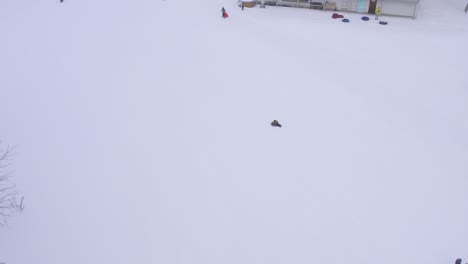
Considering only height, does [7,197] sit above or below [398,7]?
below

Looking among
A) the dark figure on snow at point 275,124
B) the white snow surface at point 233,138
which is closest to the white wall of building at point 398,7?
the white snow surface at point 233,138

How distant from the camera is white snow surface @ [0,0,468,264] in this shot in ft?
44.1

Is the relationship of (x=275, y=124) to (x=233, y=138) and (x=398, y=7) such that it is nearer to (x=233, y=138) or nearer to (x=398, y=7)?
(x=233, y=138)

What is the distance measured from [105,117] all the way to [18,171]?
15.3ft

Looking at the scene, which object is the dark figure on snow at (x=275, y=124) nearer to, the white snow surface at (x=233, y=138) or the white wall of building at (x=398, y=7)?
the white snow surface at (x=233, y=138)

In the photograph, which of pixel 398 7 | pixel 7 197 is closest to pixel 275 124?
pixel 7 197

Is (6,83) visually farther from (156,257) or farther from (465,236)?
(465,236)

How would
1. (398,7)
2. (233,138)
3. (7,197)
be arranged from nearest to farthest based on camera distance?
(7,197) < (233,138) < (398,7)

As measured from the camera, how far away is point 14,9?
3019 cm

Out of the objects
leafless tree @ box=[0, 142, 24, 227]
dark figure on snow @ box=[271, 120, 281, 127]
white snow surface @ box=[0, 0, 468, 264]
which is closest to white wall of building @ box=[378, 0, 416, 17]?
white snow surface @ box=[0, 0, 468, 264]

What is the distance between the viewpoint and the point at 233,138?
18.0 meters

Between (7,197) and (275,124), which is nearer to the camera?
(7,197)

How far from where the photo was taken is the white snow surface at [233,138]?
13.5m

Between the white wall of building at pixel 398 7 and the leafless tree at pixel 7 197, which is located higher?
the white wall of building at pixel 398 7
